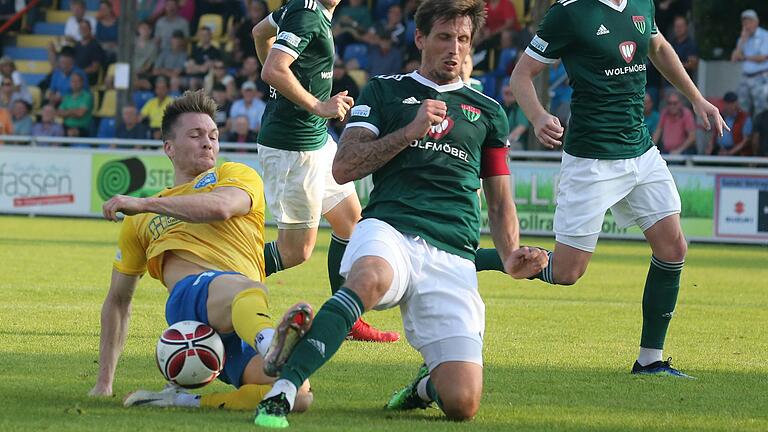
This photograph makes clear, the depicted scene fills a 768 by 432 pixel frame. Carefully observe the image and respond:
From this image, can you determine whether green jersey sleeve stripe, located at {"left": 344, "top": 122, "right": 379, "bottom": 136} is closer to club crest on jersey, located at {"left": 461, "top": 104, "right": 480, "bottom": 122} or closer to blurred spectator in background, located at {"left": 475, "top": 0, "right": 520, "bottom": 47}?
club crest on jersey, located at {"left": 461, "top": 104, "right": 480, "bottom": 122}

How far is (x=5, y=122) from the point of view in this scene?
86.2 ft

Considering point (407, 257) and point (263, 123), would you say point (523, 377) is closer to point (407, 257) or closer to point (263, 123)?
point (407, 257)

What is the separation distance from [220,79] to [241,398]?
1989 cm

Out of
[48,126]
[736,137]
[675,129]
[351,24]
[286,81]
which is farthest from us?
[48,126]

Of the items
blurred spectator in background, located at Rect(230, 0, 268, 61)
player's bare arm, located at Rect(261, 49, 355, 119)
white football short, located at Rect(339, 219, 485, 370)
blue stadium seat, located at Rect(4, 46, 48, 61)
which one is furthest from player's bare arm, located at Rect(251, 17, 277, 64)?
blue stadium seat, located at Rect(4, 46, 48, 61)

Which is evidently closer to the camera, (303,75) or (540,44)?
(540,44)

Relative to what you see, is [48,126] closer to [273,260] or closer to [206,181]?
[273,260]

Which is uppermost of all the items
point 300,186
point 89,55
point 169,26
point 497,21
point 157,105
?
point 497,21

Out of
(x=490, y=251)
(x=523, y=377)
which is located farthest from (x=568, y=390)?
(x=490, y=251)

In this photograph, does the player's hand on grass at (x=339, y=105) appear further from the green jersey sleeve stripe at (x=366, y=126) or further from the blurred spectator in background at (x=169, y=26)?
the blurred spectator in background at (x=169, y=26)

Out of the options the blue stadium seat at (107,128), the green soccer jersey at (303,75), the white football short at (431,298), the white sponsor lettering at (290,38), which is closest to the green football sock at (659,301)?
the white football short at (431,298)

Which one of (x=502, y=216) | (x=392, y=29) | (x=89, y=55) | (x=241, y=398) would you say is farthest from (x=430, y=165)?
(x=89, y=55)

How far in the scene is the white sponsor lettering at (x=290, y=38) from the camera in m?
9.23

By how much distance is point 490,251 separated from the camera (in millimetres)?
9273
